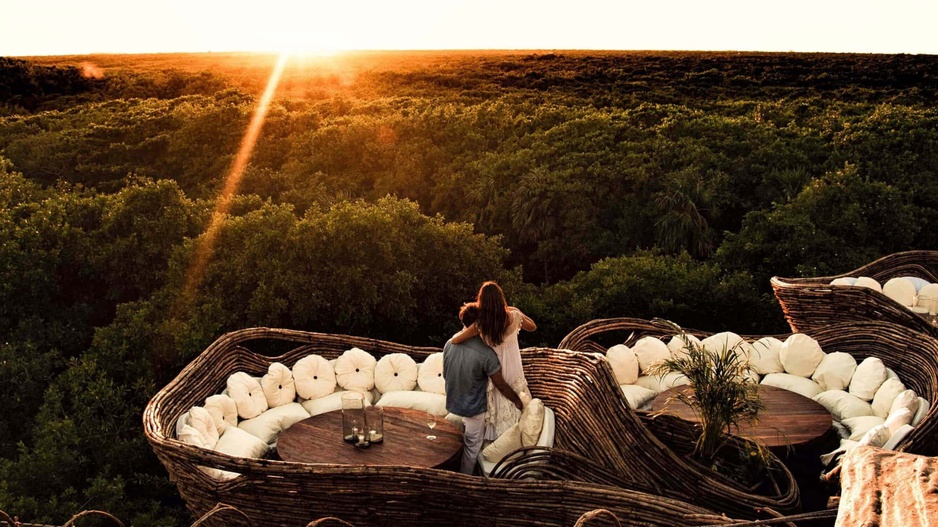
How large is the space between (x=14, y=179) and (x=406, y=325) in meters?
9.89

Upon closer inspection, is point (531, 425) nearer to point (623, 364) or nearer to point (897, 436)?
point (623, 364)

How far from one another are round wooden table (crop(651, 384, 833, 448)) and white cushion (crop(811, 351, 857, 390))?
1.70 ft

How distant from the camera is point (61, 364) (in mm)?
8539

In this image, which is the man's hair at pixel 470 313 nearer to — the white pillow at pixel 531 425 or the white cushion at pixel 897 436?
the white pillow at pixel 531 425

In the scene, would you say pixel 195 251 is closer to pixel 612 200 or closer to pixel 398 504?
pixel 398 504

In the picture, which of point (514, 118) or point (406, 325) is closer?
point (406, 325)

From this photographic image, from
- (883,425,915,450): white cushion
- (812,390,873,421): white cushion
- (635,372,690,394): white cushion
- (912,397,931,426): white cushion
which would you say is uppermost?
(883,425,915,450): white cushion

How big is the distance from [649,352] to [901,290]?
3551 millimetres

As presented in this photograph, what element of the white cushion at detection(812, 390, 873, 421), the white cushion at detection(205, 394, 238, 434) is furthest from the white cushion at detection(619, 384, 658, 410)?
the white cushion at detection(205, 394, 238, 434)

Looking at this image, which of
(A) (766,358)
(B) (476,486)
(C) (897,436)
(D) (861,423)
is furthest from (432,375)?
(C) (897,436)

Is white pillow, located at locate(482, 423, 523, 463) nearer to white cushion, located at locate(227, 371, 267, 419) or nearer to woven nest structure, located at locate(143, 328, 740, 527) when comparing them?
woven nest structure, located at locate(143, 328, 740, 527)

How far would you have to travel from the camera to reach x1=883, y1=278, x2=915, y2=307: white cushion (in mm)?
8117

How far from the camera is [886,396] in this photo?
558cm

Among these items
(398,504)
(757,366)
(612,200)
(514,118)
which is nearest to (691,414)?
(757,366)
